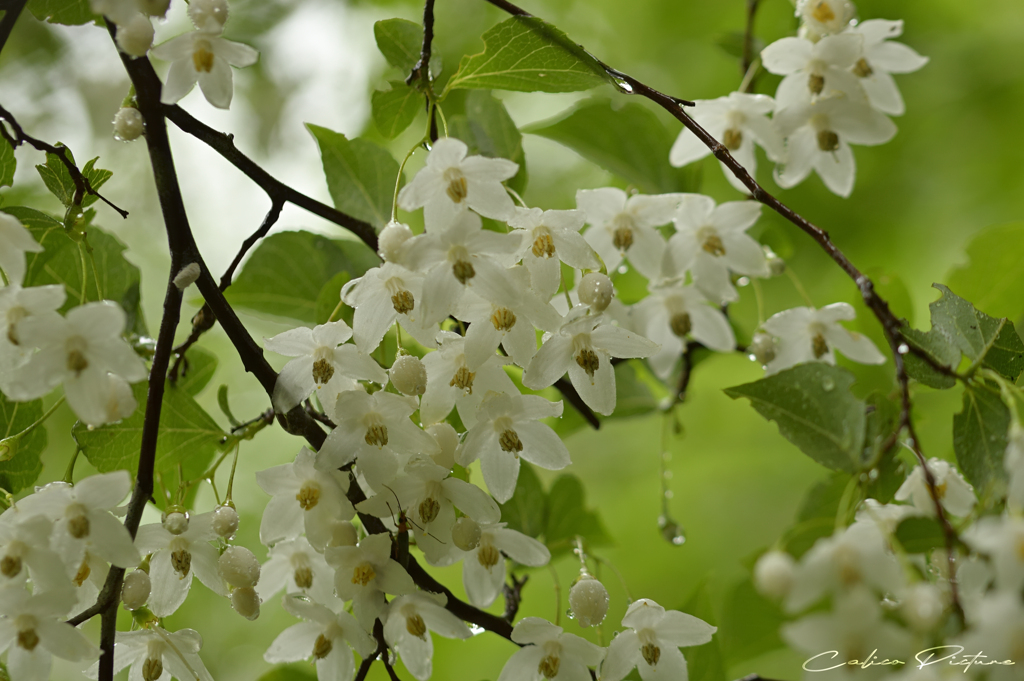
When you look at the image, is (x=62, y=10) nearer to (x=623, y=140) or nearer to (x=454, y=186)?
(x=454, y=186)

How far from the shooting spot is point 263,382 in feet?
1.42

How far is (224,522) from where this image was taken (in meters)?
0.44

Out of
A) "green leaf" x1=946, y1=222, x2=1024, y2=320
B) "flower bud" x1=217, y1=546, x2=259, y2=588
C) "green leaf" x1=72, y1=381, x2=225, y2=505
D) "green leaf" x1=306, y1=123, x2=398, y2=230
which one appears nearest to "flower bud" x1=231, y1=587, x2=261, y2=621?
"flower bud" x1=217, y1=546, x2=259, y2=588

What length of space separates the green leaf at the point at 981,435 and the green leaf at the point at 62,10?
0.61 m

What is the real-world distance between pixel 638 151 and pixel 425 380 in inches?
18.6

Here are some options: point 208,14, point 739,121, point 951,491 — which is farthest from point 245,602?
point 739,121

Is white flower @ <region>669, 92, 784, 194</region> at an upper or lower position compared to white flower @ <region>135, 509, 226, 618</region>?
upper

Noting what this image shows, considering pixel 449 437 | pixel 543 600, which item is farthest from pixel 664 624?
pixel 543 600

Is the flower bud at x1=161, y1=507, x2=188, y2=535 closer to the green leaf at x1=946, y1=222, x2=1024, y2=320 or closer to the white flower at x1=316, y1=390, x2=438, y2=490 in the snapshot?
the white flower at x1=316, y1=390, x2=438, y2=490

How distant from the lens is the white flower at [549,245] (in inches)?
17.5

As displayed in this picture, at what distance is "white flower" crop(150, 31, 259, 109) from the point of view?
1.34 ft

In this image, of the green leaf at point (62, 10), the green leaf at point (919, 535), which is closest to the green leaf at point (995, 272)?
the green leaf at point (919, 535)

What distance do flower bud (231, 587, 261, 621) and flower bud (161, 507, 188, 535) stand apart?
5 centimetres

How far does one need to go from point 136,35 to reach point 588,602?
1.37 feet
